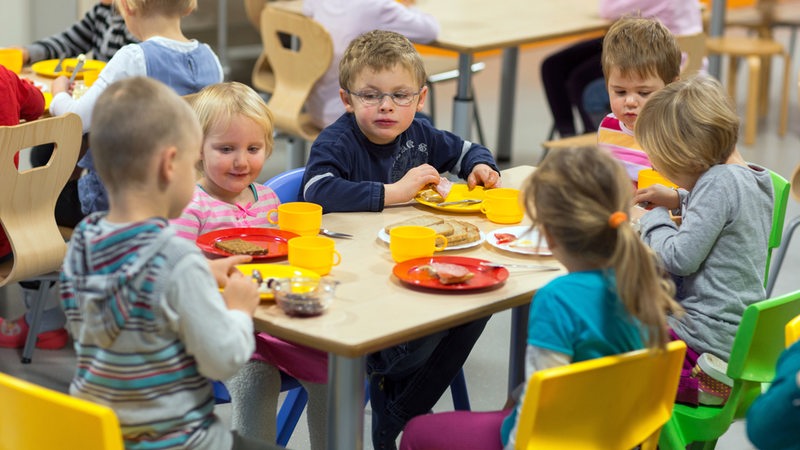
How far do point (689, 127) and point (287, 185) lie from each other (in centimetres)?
99

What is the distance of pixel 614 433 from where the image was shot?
6.45 ft

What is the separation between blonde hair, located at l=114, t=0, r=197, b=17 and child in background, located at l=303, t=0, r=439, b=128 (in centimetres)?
101

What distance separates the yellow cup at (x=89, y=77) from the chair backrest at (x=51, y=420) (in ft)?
6.33

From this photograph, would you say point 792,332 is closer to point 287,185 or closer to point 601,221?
point 601,221

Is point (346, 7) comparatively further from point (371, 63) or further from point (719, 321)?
point (719, 321)

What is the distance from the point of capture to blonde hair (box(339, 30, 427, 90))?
2766mm

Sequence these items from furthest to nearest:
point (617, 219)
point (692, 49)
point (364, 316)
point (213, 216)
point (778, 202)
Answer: point (692, 49)
point (778, 202)
point (213, 216)
point (364, 316)
point (617, 219)

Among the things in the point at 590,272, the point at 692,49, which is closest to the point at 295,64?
the point at 692,49

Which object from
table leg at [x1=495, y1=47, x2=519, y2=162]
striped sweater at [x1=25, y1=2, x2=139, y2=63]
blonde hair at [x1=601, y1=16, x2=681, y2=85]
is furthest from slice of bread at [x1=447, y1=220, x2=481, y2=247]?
table leg at [x1=495, y1=47, x2=519, y2=162]

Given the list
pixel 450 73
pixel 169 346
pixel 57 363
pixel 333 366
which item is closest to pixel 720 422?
pixel 333 366

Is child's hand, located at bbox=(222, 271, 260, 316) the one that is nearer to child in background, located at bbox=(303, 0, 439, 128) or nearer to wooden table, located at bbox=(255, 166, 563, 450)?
wooden table, located at bbox=(255, 166, 563, 450)

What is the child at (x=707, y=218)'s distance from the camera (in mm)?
2330

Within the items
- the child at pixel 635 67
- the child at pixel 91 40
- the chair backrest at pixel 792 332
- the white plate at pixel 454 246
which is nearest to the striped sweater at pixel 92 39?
the child at pixel 91 40

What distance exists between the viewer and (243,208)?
2.58 metres
